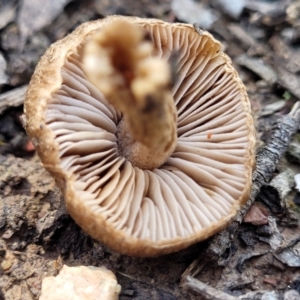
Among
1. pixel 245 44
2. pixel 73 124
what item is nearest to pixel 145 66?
pixel 73 124

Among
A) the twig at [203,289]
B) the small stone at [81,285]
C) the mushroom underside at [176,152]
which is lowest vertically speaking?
the twig at [203,289]

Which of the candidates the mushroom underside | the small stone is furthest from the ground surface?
the mushroom underside

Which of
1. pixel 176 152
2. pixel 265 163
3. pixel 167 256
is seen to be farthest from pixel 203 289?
pixel 265 163

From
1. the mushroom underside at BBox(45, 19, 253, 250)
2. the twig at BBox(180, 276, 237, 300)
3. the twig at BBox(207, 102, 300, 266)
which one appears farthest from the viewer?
the twig at BBox(207, 102, 300, 266)

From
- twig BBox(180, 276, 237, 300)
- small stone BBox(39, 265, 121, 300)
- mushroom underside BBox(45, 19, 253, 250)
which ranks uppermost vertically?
mushroom underside BBox(45, 19, 253, 250)

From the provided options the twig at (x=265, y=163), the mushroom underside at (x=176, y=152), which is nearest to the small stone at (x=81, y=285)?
the mushroom underside at (x=176, y=152)

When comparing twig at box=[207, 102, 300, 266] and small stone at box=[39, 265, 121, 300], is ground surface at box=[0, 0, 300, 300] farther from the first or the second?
small stone at box=[39, 265, 121, 300]

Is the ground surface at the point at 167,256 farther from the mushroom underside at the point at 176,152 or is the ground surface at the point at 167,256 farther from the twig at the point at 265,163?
the mushroom underside at the point at 176,152
